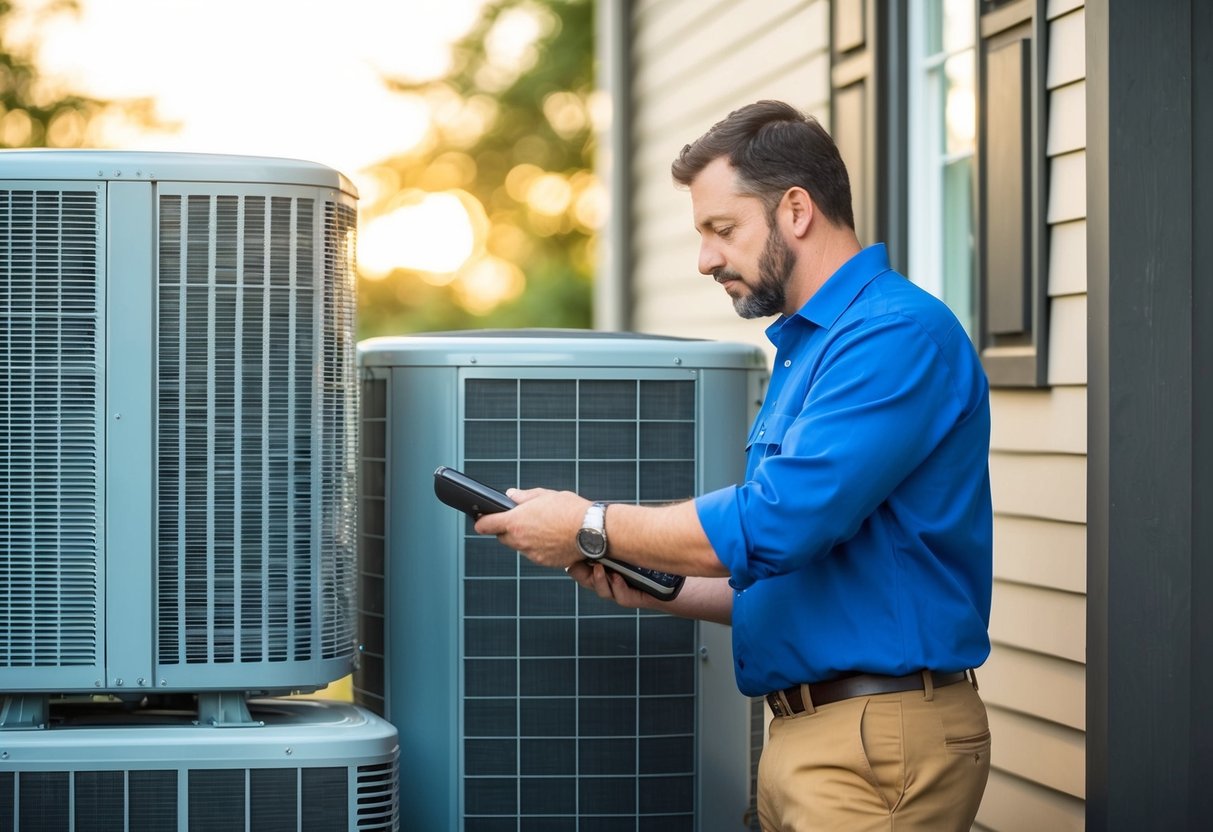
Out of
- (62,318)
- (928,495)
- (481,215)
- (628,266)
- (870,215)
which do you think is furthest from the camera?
(481,215)

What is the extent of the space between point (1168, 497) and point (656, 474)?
3.28ft

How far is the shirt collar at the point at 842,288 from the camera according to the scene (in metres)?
2.30

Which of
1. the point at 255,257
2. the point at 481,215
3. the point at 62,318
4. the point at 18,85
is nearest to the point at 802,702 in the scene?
the point at 255,257

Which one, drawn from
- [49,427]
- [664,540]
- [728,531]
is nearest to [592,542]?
[664,540]

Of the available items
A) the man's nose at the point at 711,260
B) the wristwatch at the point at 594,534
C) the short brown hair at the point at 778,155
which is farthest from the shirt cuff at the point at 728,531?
the short brown hair at the point at 778,155

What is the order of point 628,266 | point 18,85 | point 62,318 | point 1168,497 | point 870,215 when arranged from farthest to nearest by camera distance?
point 18,85 < point 628,266 < point 870,215 < point 1168,497 < point 62,318

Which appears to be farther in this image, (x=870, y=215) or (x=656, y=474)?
(x=870, y=215)

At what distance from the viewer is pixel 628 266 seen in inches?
302

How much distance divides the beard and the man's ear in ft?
0.10

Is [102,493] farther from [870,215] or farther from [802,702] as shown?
[870,215]

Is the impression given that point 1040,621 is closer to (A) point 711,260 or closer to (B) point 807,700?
(B) point 807,700

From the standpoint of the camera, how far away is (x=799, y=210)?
92.3 inches

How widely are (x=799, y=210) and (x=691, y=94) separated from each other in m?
4.43

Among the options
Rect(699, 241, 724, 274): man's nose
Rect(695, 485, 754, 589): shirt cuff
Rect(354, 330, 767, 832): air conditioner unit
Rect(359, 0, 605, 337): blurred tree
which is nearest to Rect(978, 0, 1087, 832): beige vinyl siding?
Rect(354, 330, 767, 832): air conditioner unit
